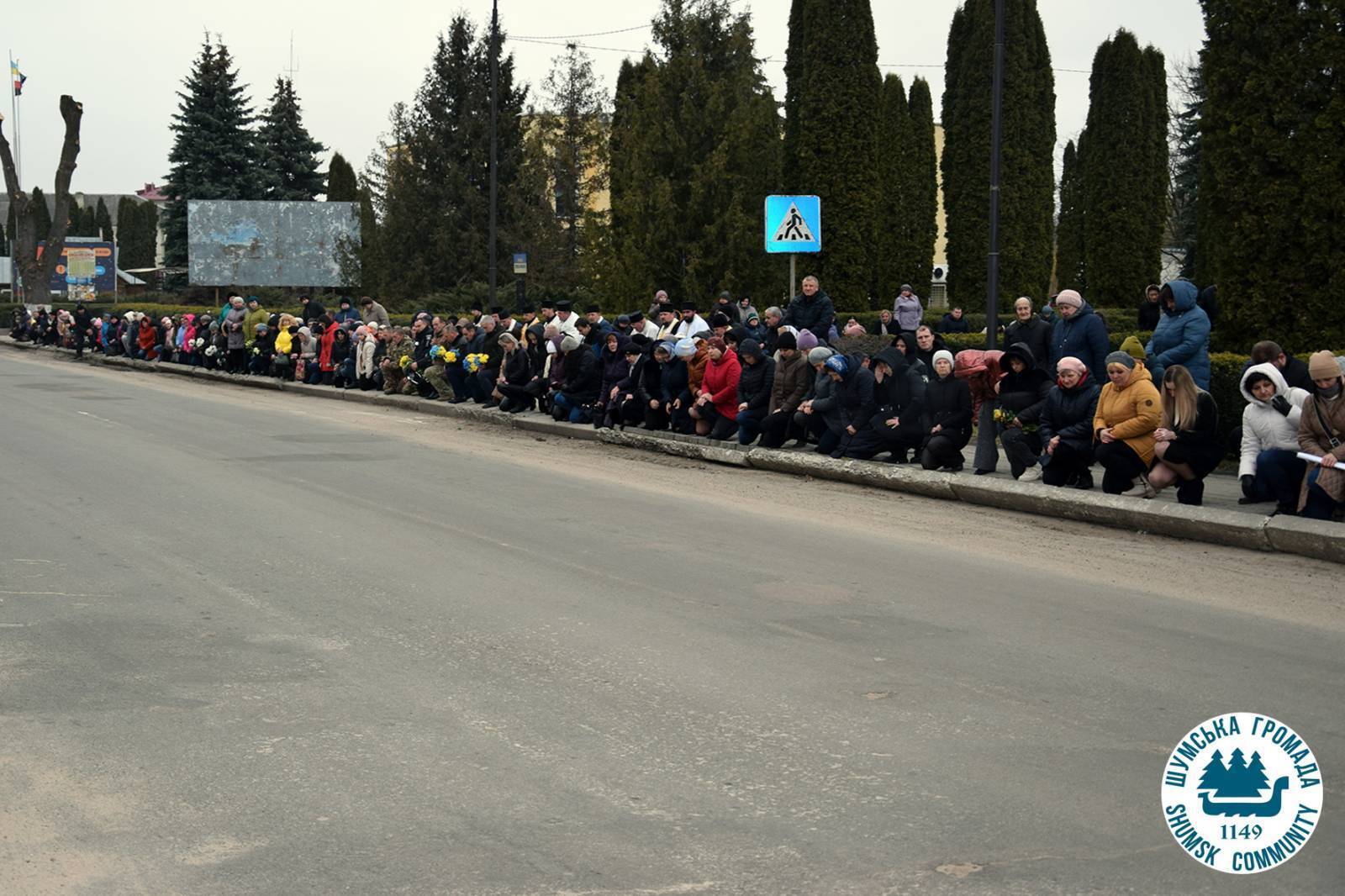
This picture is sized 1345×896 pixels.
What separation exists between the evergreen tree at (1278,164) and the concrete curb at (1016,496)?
496 cm

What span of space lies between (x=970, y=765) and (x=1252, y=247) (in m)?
13.0

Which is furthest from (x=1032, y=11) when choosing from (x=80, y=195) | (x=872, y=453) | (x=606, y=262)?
(x=80, y=195)

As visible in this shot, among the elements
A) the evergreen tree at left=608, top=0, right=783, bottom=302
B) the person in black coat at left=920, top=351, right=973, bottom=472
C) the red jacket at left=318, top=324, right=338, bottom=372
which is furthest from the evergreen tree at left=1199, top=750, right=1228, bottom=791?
the evergreen tree at left=608, top=0, right=783, bottom=302

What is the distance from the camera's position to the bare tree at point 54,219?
6038cm

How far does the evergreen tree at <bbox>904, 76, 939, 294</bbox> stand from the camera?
53.9m

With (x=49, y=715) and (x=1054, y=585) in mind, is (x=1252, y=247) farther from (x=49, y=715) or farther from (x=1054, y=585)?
(x=49, y=715)

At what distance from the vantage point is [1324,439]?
1196cm

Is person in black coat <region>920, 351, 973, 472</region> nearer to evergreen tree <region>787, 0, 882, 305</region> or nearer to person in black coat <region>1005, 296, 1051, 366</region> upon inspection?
person in black coat <region>1005, 296, 1051, 366</region>

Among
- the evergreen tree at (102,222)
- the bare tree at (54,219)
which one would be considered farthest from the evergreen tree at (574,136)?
the evergreen tree at (102,222)

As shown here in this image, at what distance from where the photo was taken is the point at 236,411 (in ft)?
79.2

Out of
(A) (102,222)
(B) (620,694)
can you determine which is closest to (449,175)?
(B) (620,694)

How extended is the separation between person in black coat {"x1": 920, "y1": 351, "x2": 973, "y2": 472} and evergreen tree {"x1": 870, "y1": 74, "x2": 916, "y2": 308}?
29.7m

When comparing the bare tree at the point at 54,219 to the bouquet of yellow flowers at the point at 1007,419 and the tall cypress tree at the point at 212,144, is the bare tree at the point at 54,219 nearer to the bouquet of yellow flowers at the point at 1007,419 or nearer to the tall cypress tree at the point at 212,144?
the tall cypress tree at the point at 212,144

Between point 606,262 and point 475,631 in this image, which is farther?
point 606,262
